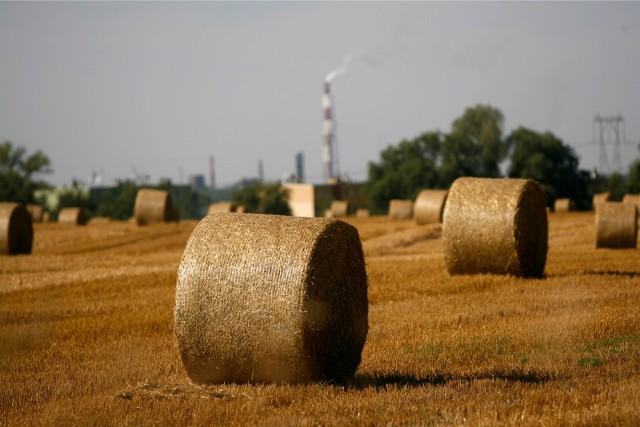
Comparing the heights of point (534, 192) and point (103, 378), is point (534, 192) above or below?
above

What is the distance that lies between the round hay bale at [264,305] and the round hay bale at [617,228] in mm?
17748

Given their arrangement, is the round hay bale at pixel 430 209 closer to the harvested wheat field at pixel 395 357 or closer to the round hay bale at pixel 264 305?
the harvested wheat field at pixel 395 357

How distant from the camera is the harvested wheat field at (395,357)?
367 inches

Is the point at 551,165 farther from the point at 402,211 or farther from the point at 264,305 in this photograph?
the point at 264,305

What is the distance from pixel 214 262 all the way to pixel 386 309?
6180 mm

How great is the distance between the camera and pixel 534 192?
21141 mm

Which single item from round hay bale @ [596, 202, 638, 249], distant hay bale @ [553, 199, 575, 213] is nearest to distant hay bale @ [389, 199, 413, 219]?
distant hay bale @ [553, 199, 575, 213]

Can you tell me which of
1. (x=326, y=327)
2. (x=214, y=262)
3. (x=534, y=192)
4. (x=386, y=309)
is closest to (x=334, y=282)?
(x=326, y=327)

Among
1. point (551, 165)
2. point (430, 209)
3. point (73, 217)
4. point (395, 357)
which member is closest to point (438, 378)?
point (395, 357)

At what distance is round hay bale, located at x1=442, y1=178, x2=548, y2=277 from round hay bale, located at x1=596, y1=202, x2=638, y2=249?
7.19 m

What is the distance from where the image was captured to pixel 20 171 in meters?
105

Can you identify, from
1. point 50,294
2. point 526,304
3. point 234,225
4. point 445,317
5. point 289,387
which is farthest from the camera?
point 50,294

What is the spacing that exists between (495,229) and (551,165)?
60128 mm

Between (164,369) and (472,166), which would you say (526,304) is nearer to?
(164,369)
